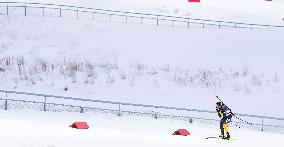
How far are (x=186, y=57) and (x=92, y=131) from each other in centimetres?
1773

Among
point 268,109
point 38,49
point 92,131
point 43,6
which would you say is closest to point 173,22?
point 43,6

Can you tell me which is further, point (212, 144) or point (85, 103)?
point (85, 103)

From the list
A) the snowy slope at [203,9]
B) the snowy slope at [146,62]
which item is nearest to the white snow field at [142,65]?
the snowy slope at [146,62]

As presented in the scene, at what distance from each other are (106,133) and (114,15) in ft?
93.7

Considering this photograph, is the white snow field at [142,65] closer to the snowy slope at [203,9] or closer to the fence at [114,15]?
the fence at [114,15]

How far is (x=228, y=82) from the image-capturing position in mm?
35469

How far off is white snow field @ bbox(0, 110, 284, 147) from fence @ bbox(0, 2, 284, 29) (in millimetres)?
20014

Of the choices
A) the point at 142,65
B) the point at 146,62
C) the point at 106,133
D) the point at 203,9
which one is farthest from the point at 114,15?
the point at 106,133

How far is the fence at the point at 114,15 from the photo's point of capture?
4581 centimetres

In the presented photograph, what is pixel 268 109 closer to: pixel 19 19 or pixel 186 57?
pixel 186 57

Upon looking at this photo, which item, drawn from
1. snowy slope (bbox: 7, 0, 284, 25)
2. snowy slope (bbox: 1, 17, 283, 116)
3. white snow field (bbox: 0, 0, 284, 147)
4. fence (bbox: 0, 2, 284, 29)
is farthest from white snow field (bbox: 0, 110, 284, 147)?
snowy slope (bbox: 7, 0, 284, 25)

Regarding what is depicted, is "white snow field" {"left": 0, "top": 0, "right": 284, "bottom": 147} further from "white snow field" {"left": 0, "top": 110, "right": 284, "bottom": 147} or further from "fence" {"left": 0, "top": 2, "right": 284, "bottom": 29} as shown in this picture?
"fence" {"left": 0, "top": 2, "right": 284, "bottom": 29}

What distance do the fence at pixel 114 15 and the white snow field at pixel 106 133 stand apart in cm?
2001

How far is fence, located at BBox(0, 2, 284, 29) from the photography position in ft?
150
